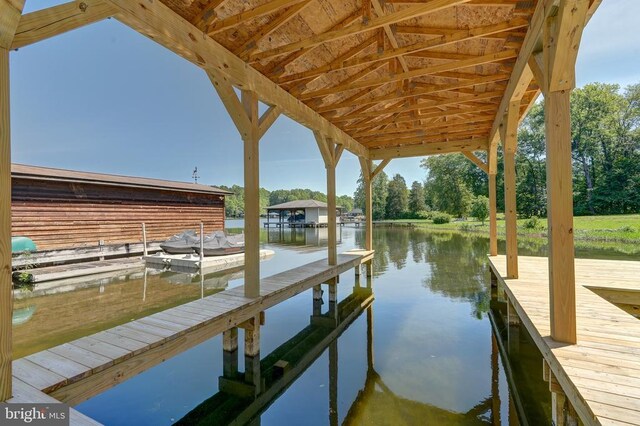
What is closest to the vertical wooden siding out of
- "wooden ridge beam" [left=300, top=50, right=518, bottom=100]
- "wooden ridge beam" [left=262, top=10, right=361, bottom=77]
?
"wooden ridge beam" [left=262, top=10, right=361, bottom=77]

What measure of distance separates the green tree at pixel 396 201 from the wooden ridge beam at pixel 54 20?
42.6 metres

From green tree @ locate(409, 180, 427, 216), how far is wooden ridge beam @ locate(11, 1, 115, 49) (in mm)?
42409

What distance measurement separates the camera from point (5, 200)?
63.0 inches

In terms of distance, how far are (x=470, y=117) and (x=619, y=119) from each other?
3121 centimetres

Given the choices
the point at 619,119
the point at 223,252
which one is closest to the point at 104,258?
the point at 223,252

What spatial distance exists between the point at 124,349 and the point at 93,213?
11339 mm

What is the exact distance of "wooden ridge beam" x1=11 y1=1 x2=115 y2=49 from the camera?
5.44 ft

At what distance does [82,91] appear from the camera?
2806cm

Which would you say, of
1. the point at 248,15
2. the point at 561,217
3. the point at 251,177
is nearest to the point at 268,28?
Answer: the point at 248,15

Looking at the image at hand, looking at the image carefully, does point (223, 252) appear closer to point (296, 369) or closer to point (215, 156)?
point (296, 369)

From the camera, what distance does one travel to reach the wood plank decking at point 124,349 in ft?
6.35

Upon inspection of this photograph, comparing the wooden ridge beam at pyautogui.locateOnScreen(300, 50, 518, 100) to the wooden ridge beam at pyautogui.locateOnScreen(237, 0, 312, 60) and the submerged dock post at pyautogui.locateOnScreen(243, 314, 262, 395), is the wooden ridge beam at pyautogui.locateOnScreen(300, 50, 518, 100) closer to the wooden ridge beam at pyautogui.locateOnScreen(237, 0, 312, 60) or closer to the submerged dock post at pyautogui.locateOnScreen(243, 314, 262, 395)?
the wooden ridge beam at pyautogui.locateOnScreen(237, 0, 312, 60)

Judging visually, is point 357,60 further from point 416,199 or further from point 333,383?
point 416,199

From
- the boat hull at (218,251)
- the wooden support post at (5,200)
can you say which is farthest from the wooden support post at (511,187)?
the boat hull at (218,251)
